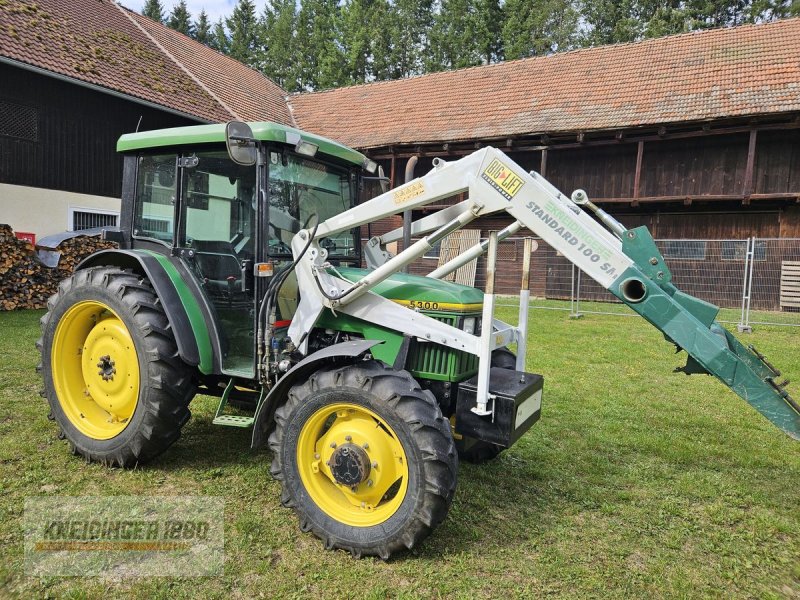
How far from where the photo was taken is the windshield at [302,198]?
329cm

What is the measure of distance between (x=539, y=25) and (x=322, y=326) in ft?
120

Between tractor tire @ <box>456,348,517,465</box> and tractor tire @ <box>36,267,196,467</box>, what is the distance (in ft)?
5.88

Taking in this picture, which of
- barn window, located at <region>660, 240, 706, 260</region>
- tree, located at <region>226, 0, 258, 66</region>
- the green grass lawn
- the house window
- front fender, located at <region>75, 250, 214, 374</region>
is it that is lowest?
the green grass lawn

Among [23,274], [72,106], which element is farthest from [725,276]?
[72,106]

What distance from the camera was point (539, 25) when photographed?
3381 centimetres

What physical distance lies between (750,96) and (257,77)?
18539 mm

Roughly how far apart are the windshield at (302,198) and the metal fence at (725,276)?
9.84m

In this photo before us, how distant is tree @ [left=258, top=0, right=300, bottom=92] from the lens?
39094mm

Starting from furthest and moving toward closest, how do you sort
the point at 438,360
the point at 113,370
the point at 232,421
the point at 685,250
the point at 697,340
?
the point at 685,250
the point at 113,370
the point at 232,421
the point at 438,360
the point at 697,340

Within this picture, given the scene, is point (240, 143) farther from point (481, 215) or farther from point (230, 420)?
point (230, 420)

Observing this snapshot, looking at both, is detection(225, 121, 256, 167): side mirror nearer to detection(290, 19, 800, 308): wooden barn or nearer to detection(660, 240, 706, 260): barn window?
detection(290, 19, 800, 308): wooden barn

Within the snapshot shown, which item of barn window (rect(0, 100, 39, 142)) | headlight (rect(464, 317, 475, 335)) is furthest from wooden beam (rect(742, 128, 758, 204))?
barn window (rect(0, 100, 39, 142))

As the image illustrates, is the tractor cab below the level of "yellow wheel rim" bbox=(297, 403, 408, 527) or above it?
above

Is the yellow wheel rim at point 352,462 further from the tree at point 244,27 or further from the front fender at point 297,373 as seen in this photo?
the tree at point 244,27
